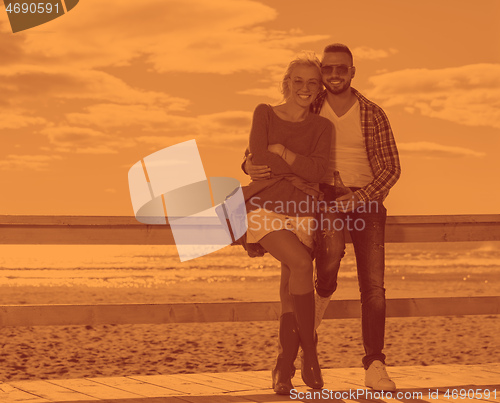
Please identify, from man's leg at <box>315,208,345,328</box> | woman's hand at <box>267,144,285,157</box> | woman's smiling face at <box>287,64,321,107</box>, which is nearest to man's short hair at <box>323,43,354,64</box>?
woman's smiling face at <box>287,64,321,107</box>

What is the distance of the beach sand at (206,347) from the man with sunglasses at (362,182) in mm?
3184

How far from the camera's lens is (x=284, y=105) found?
410 centimetres

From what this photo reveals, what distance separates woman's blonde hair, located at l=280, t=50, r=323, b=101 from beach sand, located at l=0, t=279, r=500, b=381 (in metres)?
3.94

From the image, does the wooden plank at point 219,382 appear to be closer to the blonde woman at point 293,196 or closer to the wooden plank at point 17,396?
the blonde woman at point 293,196

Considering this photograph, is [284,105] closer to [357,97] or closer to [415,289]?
[357,97]

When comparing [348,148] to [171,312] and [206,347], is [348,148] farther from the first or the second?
[206,347]

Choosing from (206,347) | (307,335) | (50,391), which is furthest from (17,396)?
(206,347)

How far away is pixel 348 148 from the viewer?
171 inches

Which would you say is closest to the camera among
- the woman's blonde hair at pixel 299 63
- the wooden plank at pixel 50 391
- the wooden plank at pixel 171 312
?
the woman's blonde hair at pixel 299 63

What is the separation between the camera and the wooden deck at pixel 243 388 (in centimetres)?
410

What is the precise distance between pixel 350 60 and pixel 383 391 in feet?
6.31

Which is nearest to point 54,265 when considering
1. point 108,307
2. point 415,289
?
point 415,289

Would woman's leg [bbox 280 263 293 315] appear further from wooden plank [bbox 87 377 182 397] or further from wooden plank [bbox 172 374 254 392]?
wooden plank [bbox 87 377 182 397]

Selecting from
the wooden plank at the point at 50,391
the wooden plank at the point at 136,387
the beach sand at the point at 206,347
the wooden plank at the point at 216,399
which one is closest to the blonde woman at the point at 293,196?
the wooden plank at the point at 216,399
